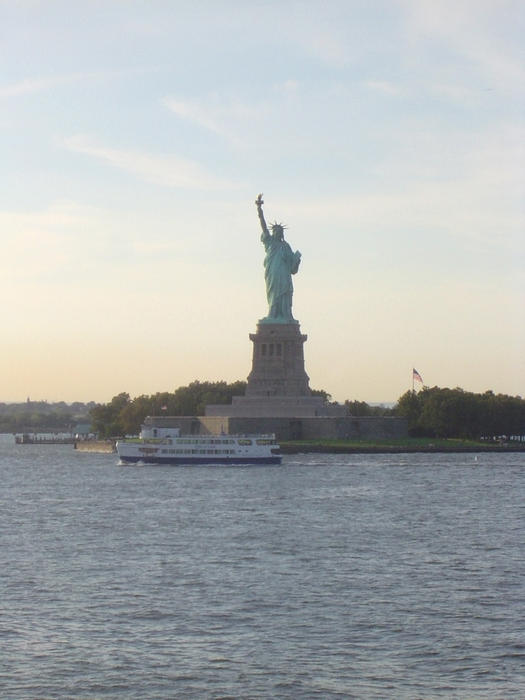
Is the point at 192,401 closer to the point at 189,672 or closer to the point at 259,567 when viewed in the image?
the point at 259,567

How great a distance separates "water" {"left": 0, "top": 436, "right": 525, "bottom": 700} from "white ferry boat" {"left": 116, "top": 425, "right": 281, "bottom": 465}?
29.0m

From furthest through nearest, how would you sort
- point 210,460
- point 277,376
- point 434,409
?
point 434,409, point 277,376, point 210,460

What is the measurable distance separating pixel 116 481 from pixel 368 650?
5320 cm

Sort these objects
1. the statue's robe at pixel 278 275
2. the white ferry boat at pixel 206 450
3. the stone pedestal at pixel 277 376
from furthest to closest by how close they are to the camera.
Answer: the statue's robe at pixel 278 275 < the stone pedestal at pixel 277 376 < the white ferry boat at pixel 206 450

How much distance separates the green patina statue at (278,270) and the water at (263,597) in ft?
172

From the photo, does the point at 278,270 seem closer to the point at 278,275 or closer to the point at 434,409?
the point at 278,275

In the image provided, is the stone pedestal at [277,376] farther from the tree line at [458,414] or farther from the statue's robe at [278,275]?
the tree line at [458,414]

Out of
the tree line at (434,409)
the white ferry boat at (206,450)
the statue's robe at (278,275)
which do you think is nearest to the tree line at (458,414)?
the tree line at (434,409)

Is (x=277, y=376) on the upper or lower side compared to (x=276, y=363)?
lower

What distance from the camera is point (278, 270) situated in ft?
383

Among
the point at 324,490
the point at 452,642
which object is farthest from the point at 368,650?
the point at 324,490

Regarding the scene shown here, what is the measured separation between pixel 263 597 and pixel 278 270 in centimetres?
8341

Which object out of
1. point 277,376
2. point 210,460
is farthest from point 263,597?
point 277,376

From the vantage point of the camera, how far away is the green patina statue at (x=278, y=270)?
11662 centimetres
